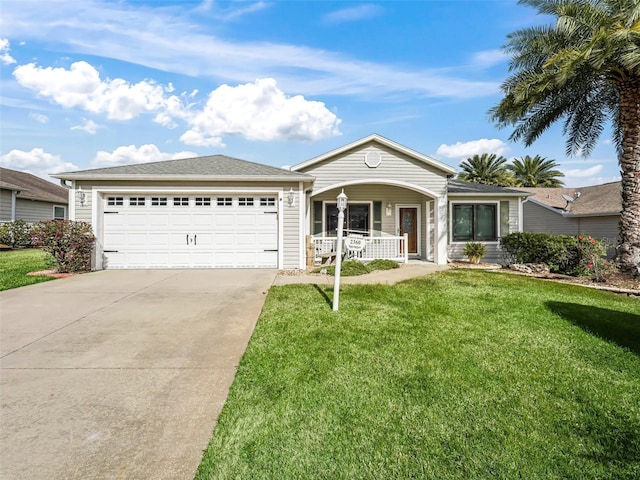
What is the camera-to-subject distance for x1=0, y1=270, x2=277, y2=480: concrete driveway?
223cm

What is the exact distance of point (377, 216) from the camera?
13992mm

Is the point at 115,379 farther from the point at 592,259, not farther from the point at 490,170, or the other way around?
the point at 490,170

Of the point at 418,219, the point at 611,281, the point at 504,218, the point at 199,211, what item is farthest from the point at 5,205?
the point at 611,281

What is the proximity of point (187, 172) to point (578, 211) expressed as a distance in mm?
19488

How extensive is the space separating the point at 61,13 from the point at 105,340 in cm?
849

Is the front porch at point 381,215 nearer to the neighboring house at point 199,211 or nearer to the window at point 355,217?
the window at point 355,217

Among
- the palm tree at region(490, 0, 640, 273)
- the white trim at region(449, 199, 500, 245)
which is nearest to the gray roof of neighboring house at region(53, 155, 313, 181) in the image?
the white trim at region(449, 199, 500, 245)

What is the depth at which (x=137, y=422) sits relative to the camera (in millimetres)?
2619

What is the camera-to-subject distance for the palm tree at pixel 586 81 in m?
8.84

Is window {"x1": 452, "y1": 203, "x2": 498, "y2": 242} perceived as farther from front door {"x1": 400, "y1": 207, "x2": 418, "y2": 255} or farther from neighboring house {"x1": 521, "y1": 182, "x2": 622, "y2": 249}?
neighboring house {"x1": 521, "y1": 182, "x2": 622, "y2": 249}

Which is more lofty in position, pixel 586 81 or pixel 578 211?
pixel 586 81

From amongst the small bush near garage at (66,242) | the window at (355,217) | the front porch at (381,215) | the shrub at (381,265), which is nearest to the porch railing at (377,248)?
the front porch at (381,215)

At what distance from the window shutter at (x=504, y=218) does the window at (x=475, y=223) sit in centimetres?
22

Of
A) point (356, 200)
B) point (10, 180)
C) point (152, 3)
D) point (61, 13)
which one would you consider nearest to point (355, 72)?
point (356, 200)
